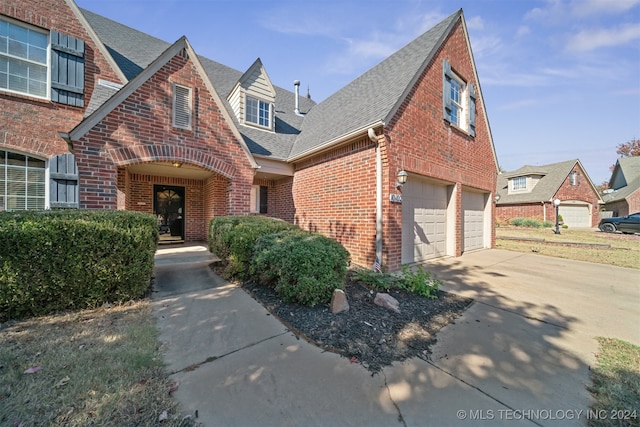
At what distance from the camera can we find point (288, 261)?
11.9 ft

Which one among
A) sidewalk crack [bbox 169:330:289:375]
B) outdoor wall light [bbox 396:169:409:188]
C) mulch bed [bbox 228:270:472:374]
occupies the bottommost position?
sidewalk crack [bbox 169:330:289:375]

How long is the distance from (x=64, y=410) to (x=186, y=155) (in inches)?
213

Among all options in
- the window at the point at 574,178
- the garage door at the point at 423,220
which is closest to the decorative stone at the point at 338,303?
the garage door at the point at 423,220

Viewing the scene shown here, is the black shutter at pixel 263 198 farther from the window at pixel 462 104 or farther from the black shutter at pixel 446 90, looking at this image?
the window at pixel 462 104

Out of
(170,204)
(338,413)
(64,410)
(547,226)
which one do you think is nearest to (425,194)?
(338,413)

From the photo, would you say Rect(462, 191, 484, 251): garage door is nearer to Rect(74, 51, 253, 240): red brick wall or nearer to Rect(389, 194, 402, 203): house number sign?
Rect(389, 194, 402, 203): house number sign

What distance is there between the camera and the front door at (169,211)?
938 centimetres

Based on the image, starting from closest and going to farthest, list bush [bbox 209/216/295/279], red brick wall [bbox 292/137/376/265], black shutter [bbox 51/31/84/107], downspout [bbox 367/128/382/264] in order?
bush [bbox 209/216/295/279]
downspout [bbox 367/128/382/264]
black shutter [bbox 51/31/84/107]
red brick wall [bbox 292/137/376/265]

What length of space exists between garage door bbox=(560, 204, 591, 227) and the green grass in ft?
88.9

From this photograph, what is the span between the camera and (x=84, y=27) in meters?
6.50

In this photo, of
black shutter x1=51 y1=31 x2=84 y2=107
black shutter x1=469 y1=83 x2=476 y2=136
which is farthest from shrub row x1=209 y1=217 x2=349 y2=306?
black shutter x1=469 y1=83 x2=476 y2=136

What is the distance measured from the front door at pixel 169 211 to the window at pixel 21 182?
3358mm

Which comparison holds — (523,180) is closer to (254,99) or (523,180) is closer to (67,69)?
(254,99)

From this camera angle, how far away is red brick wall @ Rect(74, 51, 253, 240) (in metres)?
5.11
